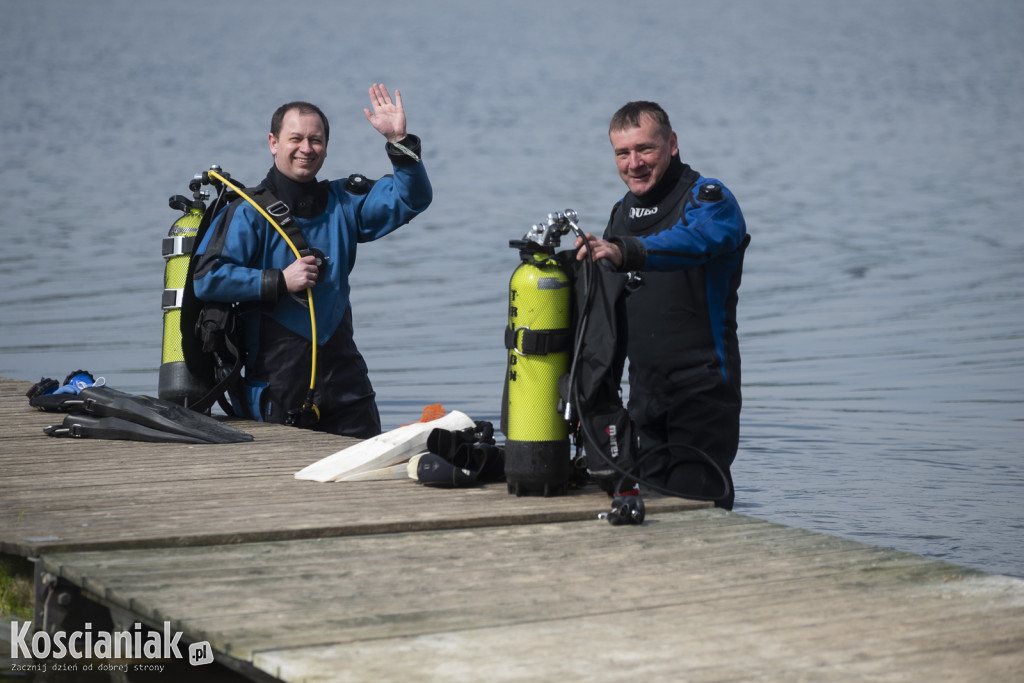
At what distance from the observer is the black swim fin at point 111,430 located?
6086 millimetres

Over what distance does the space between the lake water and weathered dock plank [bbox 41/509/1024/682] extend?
289 centimetres

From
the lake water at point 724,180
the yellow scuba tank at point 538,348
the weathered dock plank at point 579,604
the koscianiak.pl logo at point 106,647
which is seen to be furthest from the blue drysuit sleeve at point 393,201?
the lake water at point 724,180

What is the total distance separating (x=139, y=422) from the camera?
6148 millimetres

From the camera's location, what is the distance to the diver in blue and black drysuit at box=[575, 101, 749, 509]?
5.11 meters

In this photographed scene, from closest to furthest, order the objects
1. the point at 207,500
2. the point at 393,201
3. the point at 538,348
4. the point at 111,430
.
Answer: the point at 538,348 → the point at 207,500 → the point at 111,430 → the point at 393,201

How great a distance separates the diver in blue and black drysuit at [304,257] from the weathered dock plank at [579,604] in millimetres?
1961

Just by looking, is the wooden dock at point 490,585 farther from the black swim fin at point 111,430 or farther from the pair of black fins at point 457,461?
the black swim fin at point 111,430

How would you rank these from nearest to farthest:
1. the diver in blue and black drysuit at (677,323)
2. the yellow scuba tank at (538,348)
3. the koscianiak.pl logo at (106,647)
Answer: the koscianiak.pl logo at (106,647) < the yellow scuba tank at (538,348) < the diver in blue and black drysuit at (677,323)

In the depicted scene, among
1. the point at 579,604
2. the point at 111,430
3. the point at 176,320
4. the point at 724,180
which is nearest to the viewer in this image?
the point at 579,604

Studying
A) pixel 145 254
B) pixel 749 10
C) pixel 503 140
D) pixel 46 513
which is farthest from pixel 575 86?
pixel 46 513

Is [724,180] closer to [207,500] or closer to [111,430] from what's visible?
[111,430]

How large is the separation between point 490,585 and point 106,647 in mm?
1127

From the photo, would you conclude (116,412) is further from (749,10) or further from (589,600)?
(749,10)

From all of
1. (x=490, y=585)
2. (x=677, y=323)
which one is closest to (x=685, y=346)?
(x=677, y=323)
